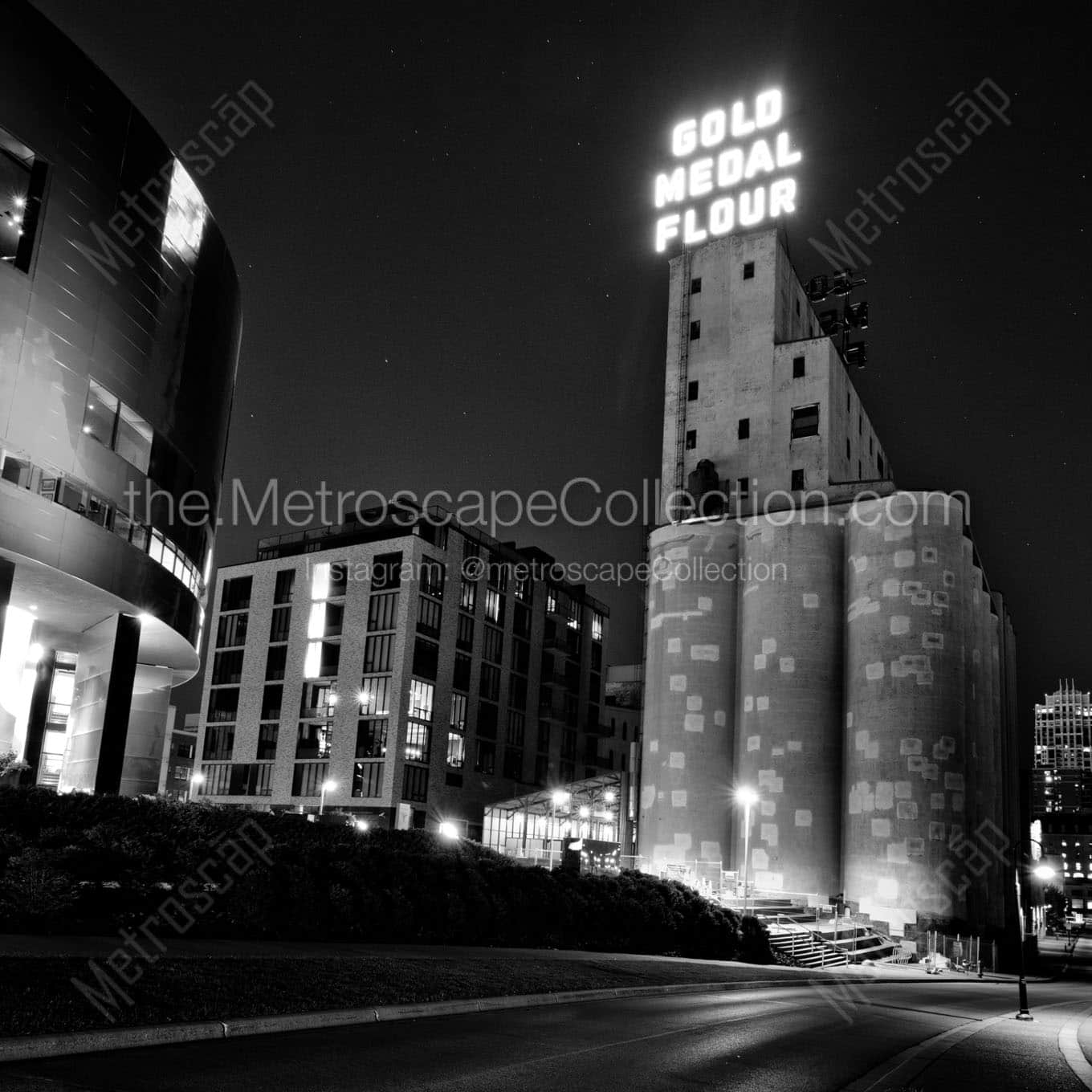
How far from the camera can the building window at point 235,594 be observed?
9681cm

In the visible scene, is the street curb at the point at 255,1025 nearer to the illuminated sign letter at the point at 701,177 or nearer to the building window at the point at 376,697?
the building window at the point at 376,697

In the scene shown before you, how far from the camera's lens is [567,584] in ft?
357

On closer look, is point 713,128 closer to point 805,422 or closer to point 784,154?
point 784,154

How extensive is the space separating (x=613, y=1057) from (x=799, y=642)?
5520 centimetres

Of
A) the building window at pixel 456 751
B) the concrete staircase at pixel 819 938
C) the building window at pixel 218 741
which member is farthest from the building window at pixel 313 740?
the concrete staircase at pixel 819 938

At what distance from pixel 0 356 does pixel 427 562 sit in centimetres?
5913

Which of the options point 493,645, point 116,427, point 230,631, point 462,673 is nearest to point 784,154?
point 493,645

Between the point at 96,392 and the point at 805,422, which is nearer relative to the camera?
the point at 96,392

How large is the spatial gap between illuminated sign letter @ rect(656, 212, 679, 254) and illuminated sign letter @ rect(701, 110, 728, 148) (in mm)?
7006

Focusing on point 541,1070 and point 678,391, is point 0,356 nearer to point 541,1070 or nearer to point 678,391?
point 541,1070

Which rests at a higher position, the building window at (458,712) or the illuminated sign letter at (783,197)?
the illuminated sign letter at (783,197)

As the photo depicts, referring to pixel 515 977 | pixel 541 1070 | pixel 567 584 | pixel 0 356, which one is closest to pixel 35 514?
pixel 0 356

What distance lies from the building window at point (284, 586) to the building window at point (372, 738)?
52.3ft

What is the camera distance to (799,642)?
65.9 m
